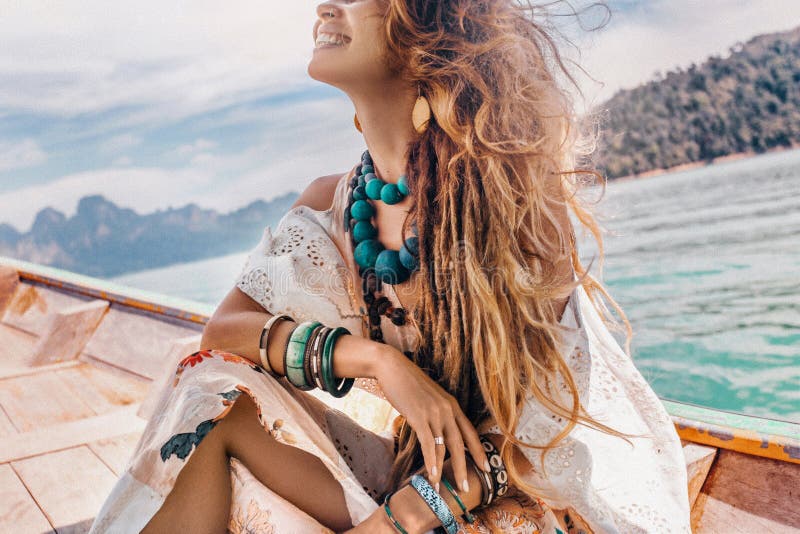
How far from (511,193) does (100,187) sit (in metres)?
69.4

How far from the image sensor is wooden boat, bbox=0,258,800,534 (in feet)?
4.26

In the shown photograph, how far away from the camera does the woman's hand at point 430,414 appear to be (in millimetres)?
1014

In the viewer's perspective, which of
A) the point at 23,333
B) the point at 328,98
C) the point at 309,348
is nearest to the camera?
the point at 309,348

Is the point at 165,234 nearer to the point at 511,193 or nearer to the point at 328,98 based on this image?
the point at 328,98

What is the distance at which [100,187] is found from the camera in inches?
2527

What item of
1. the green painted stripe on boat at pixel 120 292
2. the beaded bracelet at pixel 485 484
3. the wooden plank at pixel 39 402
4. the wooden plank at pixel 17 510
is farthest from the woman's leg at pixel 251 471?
the green painted stripe on boat at pixel 120 292

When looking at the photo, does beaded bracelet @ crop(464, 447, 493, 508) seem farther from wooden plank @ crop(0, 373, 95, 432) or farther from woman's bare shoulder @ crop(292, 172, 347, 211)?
wooden plank @ crop(0, 373, 95, 432)

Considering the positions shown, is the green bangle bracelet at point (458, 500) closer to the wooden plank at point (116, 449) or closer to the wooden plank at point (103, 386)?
the wooden plank at point (116, 449)

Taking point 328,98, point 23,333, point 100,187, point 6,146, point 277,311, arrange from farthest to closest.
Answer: point 6,146, point 100,187, point 328,98, point 23,333, point 277,311

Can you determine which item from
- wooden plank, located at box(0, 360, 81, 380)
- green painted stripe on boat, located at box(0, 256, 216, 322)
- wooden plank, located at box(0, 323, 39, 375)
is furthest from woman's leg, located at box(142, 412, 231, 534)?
wooden plank, located at box(0, 323, 39, 375)

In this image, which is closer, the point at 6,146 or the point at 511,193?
the point at 511,193

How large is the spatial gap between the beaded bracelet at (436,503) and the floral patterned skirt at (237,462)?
4cm

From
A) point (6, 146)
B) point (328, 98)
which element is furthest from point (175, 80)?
point (6, 146)

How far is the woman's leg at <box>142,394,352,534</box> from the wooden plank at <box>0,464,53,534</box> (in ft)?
2.58
